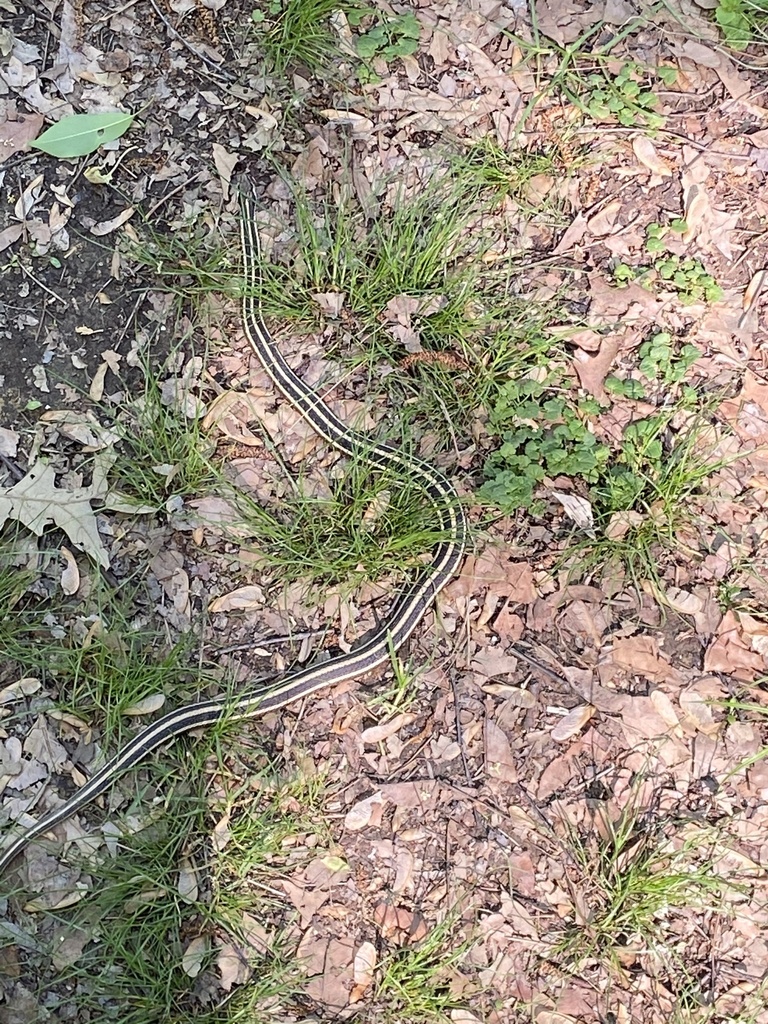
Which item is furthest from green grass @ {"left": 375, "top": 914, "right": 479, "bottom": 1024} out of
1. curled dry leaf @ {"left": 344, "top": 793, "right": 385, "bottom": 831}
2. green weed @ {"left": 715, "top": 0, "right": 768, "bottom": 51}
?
green weed @ {"left": 715, "top": 0, "right": 768, "bottom": 51}

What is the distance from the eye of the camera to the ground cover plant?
3.31 m

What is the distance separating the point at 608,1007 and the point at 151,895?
189 centimetres

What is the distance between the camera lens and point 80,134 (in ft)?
13.6

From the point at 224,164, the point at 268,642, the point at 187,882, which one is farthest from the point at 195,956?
the point at 224,164

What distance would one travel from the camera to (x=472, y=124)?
4.25m

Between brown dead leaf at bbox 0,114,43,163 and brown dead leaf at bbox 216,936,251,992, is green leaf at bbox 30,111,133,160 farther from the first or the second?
brown dead leaf at bbox 216,936,251,992

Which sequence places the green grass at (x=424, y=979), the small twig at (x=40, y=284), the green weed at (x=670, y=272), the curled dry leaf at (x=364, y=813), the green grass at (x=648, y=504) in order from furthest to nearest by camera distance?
the small twig at (x=40, y=284), the green weed at (x=670, y=272), the green grass at (x=648, y=504), the curled dry leaf at (x=364, y=813), the green grass at (x=424, y=979)

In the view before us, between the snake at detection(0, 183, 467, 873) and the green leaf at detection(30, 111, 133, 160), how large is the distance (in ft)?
2.91

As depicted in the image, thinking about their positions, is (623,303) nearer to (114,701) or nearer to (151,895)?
(114,701)

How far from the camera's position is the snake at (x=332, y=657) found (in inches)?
137

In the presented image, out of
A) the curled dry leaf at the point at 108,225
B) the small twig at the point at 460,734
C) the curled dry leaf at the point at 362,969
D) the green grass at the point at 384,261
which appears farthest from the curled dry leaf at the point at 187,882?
the curled dry leaf at the point at 108,225

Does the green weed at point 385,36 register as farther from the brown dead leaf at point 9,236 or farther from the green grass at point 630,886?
the green grass at point 630,886

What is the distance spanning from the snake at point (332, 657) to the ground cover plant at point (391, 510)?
67 millimetres

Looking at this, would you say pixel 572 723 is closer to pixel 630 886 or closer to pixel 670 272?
pixel 630 886
